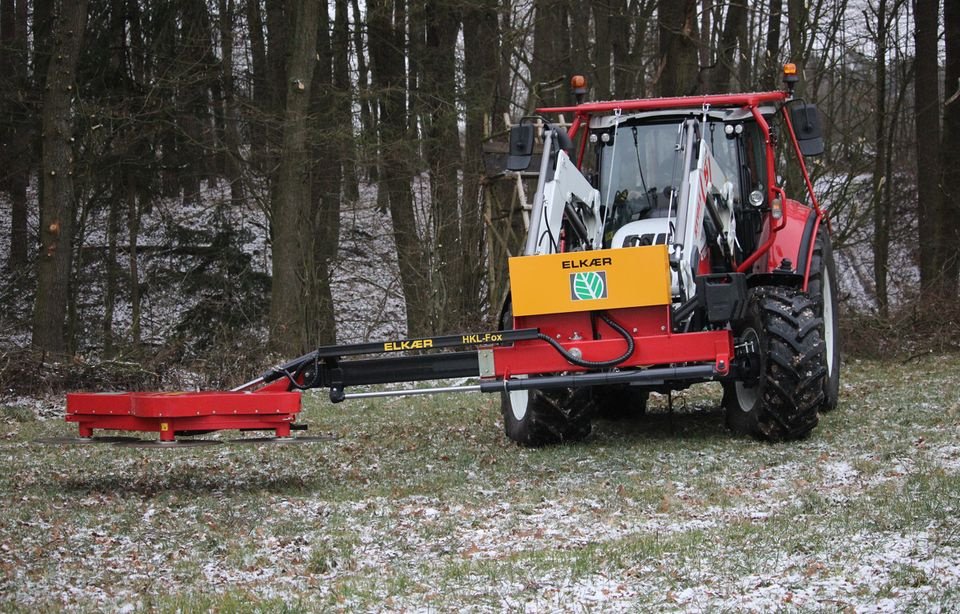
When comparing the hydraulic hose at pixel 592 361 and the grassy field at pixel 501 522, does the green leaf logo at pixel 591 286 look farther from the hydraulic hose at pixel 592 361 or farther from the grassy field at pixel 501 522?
the grassy field at pixel 501 522

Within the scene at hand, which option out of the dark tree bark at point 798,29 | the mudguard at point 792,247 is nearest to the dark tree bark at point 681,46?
the dark tree bark at point 798,29

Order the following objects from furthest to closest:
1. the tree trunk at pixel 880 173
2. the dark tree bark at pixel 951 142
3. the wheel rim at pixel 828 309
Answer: the tree trunk at pixel 880 173
the dark tree bark at pixel 951 142
the wheel rim at pixel 828 309

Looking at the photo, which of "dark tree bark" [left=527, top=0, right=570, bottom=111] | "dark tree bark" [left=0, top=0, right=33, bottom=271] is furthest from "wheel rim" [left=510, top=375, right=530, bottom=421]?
"dark tree bark" [left=0, top=0, right=33, bottom=271]

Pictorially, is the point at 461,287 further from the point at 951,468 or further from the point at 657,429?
the point at 951,468

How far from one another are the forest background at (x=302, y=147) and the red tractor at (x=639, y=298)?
7.06 metres

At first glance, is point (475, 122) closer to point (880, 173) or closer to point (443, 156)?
point (443, 156)

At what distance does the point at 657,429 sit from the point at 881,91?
57.3ft

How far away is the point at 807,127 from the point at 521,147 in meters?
2.43

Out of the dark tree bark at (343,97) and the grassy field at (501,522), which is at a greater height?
the dark tree bark at (343,97)

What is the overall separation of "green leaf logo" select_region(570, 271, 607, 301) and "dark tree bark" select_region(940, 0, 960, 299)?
1391 cm

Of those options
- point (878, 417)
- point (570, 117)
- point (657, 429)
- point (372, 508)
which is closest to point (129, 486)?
point (372, 508)

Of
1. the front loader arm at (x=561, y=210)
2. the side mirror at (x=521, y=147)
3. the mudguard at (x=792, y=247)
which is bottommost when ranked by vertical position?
the mudguard at (x=792, y=247)

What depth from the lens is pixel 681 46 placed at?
19.6m

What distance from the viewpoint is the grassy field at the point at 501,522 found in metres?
5.54
